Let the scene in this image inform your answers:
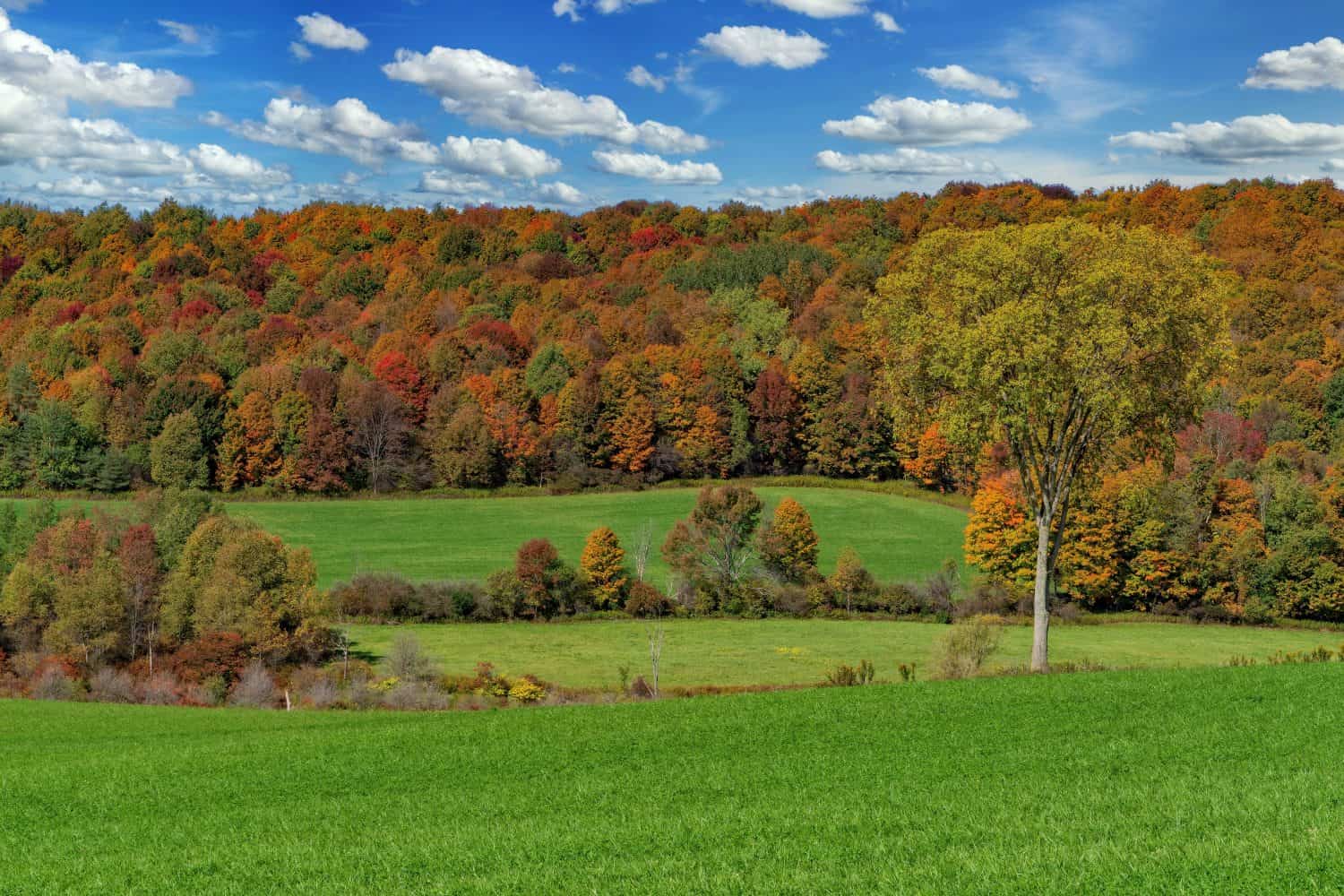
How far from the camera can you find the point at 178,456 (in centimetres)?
8025

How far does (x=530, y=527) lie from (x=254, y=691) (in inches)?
Result: 1242

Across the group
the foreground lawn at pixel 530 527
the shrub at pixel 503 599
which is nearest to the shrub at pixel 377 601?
the shrub at pixel 503 599

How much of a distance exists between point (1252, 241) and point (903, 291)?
76.8 metres

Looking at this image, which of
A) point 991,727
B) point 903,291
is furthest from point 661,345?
point 991,727

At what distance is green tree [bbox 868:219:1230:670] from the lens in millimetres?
24906

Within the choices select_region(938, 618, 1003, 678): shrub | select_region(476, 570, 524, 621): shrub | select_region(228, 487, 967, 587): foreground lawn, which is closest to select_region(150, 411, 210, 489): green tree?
select_region(228, 487, 967, 587): foreground lawn

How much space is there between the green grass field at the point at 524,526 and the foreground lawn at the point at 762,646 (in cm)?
695

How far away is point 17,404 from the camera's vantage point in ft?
288

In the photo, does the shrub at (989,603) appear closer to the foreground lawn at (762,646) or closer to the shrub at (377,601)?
the foreground lawn at (762,646)

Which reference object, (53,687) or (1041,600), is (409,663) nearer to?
(53,687)

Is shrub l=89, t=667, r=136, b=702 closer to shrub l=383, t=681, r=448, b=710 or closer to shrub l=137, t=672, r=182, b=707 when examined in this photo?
shrub l=137, t=672, r=182, b=707

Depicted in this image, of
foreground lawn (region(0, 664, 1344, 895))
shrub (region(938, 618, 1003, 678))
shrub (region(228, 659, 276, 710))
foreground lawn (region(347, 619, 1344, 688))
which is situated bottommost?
shrub (region(228, 659, 276, 710))

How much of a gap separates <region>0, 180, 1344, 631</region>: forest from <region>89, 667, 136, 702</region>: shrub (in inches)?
1218

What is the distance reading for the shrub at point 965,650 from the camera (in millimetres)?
28938
